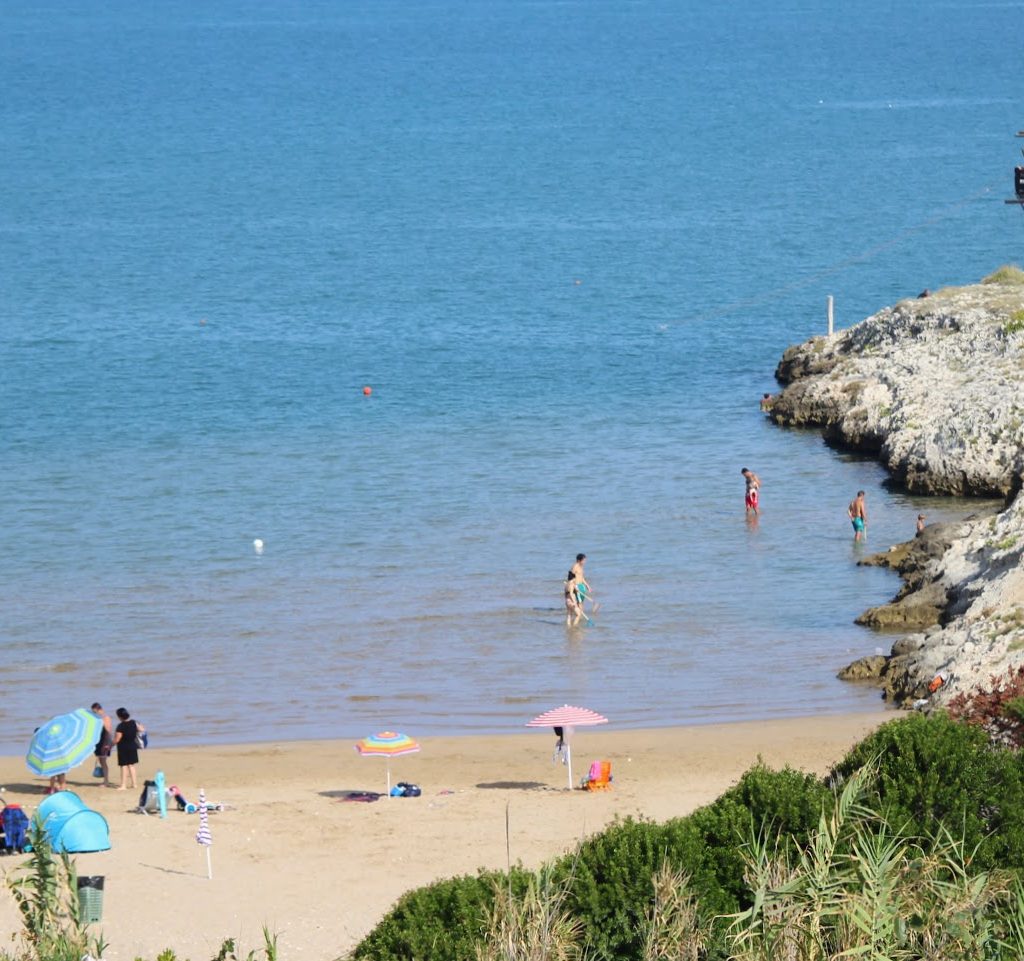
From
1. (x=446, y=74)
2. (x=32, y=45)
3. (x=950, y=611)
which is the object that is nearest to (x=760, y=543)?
(x=950, y=611)

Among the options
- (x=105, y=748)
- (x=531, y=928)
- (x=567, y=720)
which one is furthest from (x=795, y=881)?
(x=105, y=748)

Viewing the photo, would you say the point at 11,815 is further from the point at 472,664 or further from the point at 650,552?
the point at 650,552

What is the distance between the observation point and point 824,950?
36.1ft

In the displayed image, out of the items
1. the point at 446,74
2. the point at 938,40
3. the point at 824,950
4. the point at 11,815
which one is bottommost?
the point at 824,950

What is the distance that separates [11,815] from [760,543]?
17.0m

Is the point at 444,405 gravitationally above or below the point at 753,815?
above

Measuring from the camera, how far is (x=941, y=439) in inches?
→ 1379

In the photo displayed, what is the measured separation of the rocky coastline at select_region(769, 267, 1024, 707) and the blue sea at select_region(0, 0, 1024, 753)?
27.4 inches

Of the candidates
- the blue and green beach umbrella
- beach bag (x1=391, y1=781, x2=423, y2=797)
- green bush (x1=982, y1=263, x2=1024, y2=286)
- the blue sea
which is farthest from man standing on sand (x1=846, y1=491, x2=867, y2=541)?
the blue and green beach umbrella

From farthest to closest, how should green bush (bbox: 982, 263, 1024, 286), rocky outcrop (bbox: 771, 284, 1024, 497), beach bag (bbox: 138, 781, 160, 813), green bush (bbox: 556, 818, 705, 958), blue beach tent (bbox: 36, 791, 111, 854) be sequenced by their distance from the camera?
green bush (bbox: 982, 263, 1024, 286), rocky outcrop (bbox: 771, 284, 1024, 497), beach bag (bbox: 138, 781, 160, 813), blue beach tent (bbox: 36, 791, 111, 854), green bush (bbox: 556, 818, 705, 958)

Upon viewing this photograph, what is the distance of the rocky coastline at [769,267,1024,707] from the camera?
77.3ft

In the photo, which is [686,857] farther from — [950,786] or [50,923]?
[50,923]

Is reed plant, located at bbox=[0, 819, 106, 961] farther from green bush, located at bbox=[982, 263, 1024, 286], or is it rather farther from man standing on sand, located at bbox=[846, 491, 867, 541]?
green bush, located at bbox=[982, 263, 1024, 286]

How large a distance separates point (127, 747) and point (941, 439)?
18.8 meters
